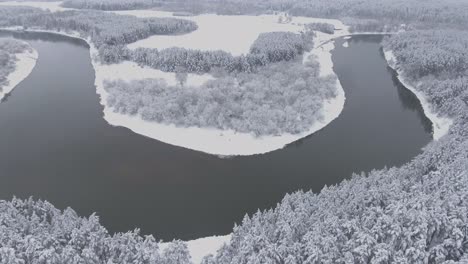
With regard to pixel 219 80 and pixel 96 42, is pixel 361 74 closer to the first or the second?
pixel 219 80

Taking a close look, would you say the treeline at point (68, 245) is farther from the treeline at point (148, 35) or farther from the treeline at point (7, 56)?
the treeline at point (7, 56)

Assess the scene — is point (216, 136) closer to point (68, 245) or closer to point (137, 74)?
point (68, 245)

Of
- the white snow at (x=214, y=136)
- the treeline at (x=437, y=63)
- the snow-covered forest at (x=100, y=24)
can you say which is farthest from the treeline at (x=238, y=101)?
the snow-covered forest at (x=100, y=24)

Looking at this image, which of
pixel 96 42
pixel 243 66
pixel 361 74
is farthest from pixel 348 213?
pixel 96 42

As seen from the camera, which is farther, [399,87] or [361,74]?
[361,74]

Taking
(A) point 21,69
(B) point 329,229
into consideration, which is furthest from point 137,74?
(B) point 329,229

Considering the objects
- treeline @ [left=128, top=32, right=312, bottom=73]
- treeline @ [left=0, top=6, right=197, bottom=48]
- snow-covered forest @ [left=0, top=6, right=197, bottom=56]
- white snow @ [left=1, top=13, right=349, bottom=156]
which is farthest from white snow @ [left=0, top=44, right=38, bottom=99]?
treeline @ [left=128, top=32, right=312, bottom=73]

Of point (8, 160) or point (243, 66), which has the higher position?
point (243, 66)
